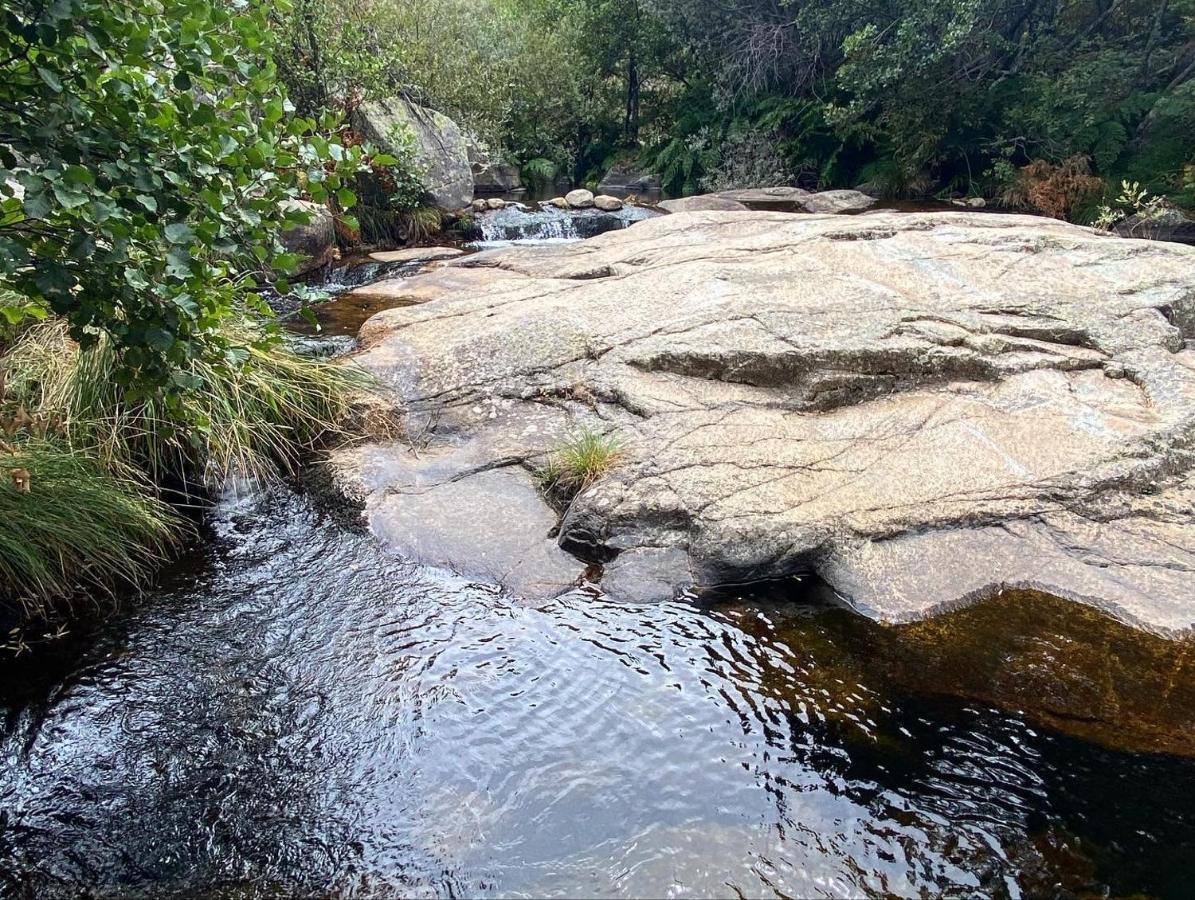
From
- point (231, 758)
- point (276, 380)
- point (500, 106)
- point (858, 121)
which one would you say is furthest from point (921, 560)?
point (500, 106)

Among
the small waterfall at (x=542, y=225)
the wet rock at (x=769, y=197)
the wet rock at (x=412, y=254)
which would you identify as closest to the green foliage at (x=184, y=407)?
the wet rock at (x=412, y=254)

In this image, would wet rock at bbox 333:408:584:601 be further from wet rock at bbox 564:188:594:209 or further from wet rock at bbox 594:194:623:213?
wet rock at bbox 564:188:594:209

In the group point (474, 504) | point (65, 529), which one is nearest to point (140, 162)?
point (65, 529)

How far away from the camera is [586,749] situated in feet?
10.3

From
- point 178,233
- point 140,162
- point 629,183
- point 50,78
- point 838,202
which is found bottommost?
point 838,202

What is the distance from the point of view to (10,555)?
3.82 m

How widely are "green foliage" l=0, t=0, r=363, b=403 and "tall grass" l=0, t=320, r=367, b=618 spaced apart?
1.39 ft

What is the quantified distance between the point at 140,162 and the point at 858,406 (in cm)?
448

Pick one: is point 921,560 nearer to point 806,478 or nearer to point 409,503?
point 806,478

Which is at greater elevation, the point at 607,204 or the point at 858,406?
the point at 858,406

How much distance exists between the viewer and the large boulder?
14.0 m

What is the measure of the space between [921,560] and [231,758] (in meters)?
3.39

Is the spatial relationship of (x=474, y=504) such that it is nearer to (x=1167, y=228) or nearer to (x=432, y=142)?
(x=432, y=142)

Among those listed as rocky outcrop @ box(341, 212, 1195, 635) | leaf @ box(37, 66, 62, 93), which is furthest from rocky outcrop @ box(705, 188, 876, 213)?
leaf @ box(37, 66, 62, 93)
